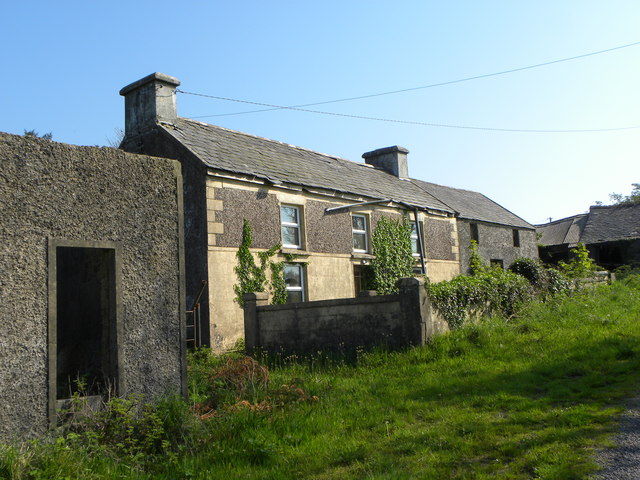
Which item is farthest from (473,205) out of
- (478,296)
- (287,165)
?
(478,296)

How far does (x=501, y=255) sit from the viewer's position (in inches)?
1100

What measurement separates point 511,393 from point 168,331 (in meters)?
4.70

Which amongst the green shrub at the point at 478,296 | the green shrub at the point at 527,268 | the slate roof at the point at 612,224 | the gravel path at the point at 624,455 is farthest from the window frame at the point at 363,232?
the slate roof at the point at 612,224

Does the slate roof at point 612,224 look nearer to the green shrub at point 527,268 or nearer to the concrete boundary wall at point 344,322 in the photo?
the green shrub at point 527,268

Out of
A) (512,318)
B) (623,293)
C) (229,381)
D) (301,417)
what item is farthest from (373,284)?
(301,417)

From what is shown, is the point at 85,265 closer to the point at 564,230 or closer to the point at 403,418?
the point at 403,418

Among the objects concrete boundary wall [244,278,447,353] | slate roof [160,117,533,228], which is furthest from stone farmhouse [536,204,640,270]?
concrete boundary wall [244,278,447,353]

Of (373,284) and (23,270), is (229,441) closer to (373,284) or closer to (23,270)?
(23,270)

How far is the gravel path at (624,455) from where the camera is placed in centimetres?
504

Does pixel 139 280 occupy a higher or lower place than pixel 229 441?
higher

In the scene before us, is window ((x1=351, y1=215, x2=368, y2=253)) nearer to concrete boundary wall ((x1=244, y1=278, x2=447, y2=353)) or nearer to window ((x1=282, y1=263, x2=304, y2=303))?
window ((x1=282, y1=263, x2=304, y2=303))

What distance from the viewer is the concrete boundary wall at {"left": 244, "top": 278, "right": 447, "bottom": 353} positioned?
11578 millimetres

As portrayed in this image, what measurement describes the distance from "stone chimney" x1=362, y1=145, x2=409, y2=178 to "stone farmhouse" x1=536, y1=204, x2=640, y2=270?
538 inches

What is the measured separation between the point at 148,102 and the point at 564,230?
31493 millimetres
